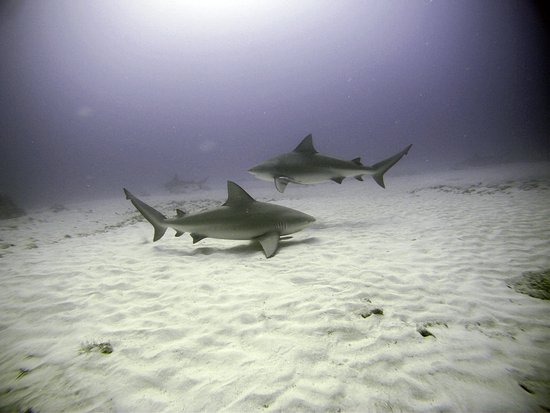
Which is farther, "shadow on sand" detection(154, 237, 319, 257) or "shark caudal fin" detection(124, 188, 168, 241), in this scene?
"shark caudal fin" detection(124, 188, 168, 241)

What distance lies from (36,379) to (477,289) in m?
5.04

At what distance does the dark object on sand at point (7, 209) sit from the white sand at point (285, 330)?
1669cm

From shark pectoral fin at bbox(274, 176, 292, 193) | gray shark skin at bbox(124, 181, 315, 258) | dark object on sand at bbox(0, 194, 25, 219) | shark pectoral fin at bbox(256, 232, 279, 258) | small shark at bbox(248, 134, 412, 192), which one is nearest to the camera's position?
shark pectoral fin at bbox(256, 232, 279, 258)

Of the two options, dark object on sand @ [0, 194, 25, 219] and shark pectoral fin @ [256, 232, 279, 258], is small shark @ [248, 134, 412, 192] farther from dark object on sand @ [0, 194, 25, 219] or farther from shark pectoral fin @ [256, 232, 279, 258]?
dark object on sand @ [0, 194, 25, 219]

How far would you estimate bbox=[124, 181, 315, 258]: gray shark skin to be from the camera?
520cm

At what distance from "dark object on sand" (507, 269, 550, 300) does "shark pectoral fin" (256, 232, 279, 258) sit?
3700mm

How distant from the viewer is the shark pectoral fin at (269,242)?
4.78m

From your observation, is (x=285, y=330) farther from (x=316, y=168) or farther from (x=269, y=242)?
(x=316, y=168)

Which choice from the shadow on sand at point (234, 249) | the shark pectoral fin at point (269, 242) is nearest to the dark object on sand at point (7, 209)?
→ the shadow on sand at point (234, 249)

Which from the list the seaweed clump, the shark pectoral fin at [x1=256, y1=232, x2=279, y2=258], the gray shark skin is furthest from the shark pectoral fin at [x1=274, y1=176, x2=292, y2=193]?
the seaweed clump

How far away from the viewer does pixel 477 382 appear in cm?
184

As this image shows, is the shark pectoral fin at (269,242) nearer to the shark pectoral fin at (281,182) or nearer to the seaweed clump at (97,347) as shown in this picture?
the shark pectoral fin at (281,182)

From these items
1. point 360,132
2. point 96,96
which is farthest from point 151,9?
point 360,132

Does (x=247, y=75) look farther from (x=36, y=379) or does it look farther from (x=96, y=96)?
(x=36, y=379)
